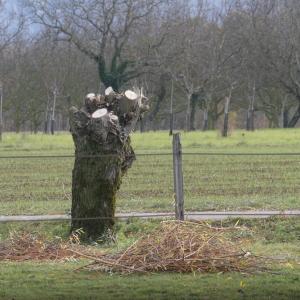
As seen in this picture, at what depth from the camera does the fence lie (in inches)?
534

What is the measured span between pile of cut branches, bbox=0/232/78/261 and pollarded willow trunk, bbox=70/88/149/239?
866mm

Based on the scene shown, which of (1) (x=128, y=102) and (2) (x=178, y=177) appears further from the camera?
(1) (x=128, y=102)

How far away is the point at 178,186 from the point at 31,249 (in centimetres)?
246

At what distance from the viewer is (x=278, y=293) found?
7293 millimetres

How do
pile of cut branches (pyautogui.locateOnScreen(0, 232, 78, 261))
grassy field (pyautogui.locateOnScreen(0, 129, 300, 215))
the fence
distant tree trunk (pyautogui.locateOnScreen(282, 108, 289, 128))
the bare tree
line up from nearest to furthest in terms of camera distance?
pile of cut branches (pyautogui.locateOnScreen(0, 232, 78, 261)) < the fence < grassy field (pyautogui.locateOnScreen(0, 129, 300, 215)) < the bare tree < distant tree trunk (pyautogui.locateOnScreen(282, 108, 289, 128))

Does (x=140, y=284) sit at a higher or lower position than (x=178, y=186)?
lower

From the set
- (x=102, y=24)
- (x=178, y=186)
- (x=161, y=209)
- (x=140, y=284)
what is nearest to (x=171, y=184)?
(x=161, y=209)

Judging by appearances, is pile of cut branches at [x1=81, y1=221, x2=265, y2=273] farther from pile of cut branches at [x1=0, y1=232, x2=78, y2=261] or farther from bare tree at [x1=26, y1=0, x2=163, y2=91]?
bare tree at [x1=26, y1=0, x2=163, y2=91]

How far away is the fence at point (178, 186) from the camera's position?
13562 mm

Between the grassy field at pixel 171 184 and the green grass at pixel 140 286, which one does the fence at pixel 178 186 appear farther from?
the green grass at pixel 140 286

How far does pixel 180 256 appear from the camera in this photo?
28.1 ft

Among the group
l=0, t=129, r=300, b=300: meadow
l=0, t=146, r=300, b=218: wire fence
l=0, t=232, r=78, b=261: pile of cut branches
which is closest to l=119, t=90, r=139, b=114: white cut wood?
l=0, t=146, r=300, b=218: wire fence

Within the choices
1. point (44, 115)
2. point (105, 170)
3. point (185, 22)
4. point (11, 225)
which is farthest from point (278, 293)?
point (44, 115)

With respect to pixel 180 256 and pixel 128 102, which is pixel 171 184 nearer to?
pixel 128 102
